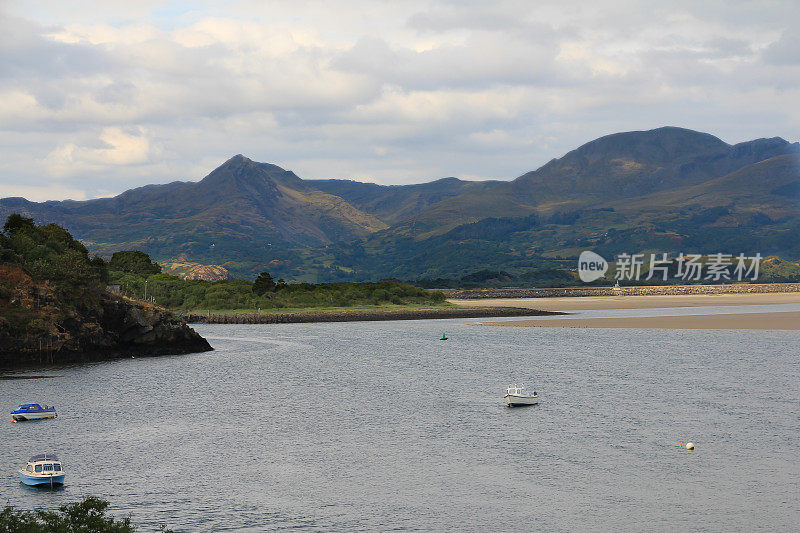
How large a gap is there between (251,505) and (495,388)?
49.6m

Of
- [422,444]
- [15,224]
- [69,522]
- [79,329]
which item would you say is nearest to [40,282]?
[79,329]

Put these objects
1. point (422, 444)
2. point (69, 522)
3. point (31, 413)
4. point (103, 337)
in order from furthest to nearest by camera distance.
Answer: point (103, 337)
point (31, 413)
point (422, 444)
point (69, 522)

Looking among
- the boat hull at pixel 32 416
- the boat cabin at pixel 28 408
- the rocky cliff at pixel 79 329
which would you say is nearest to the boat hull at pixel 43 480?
the boat hull at pixel 32 416

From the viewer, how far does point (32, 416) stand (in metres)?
68.8

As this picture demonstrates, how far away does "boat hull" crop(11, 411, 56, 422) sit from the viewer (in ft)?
224

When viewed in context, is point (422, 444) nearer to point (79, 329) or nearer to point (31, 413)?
point (31, 413)

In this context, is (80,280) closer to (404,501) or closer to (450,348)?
(450,348)

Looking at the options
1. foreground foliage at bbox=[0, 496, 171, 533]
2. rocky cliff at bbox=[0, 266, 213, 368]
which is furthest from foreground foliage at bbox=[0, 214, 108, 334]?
foreground foliage at bbox=[0, 496, 171, 533]

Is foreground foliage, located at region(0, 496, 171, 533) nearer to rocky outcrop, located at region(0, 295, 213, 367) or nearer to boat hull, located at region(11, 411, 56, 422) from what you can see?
boat hull, located at region(11, 411, 56, 422)

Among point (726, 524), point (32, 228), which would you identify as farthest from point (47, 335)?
point (726, 524)

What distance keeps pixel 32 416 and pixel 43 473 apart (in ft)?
80.2

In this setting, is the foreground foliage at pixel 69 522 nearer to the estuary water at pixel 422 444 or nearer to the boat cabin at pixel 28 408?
the estuary water at pixel 422 444

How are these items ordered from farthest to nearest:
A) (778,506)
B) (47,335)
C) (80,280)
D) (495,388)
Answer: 1. (80,280)
2. (47,335)
3. (495,388)
4. (778,506)

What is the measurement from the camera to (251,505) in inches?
1736
